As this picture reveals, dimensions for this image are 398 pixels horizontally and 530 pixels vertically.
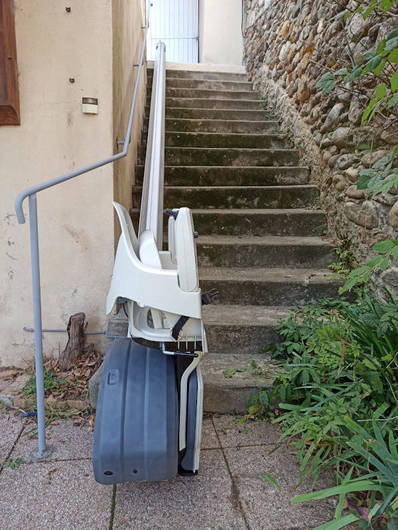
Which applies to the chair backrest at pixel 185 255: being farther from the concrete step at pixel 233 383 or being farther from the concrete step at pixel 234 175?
the concrete step at pixel 234 175

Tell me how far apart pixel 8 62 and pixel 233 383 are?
1816 millimetres

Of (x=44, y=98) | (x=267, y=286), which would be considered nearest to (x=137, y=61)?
(x=44, y=98)

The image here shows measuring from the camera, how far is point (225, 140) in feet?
11.7

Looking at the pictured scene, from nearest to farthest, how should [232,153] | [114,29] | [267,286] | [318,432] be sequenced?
[318,432] < [114,29] < [267,286] < [232,153]

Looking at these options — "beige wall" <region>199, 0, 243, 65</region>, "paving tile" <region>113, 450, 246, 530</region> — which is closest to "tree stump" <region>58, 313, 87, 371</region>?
"paving tile" <region>113, 450, 246, 530</region>

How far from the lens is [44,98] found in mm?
1923

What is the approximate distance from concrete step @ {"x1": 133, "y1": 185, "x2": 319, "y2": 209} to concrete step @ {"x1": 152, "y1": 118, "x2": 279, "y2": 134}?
1.05 meters

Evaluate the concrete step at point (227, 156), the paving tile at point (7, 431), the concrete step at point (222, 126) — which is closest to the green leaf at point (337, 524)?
the paving tile at point (7, 431)

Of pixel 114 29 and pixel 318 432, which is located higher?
pixel 114 29

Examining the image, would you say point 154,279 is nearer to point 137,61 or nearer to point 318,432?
point 318,432

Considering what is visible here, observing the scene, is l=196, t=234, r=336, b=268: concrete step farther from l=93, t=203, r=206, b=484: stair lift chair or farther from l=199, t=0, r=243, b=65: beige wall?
l=199, t=0, r=243, b=65: beige wall

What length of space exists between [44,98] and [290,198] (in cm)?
187

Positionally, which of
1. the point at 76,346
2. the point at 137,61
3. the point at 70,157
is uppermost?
the point at 137,61

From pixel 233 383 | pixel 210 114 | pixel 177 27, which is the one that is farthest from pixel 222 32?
pixel 233 383
